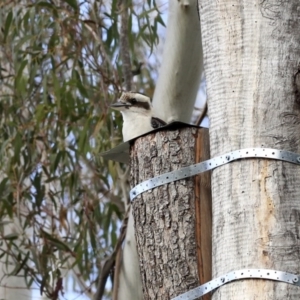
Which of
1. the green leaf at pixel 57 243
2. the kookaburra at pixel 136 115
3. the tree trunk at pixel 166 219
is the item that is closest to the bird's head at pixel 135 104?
the kookaburra at pixel 136 115

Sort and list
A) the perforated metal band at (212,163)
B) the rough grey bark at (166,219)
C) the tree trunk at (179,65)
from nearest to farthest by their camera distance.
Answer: the perforated metal band at (212,163), the rough grey bark at (166,219), the tree trunk at (179,65)

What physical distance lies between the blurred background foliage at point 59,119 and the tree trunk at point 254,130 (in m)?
2.31

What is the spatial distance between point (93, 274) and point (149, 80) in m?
1.57

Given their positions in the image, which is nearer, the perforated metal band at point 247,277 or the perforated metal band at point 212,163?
the perforated metal band at point 247,277

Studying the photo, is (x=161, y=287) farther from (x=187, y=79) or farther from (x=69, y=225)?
(x=69, y=225)

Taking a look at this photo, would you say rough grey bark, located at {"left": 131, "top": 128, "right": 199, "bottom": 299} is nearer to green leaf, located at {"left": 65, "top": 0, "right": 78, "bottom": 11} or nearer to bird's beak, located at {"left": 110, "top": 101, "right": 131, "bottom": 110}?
bird's beak, located at {"left": 110, "top": 101, "right": 131, "bottom": 110}

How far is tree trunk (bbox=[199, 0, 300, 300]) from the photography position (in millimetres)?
2193

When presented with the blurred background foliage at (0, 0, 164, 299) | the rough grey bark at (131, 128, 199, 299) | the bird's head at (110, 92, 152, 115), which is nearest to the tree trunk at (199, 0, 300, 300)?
the rough grey bark at (131, 128, 199, 299)

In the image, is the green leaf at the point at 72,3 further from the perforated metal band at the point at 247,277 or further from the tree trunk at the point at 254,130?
the perforated metal band at the point at 247,277

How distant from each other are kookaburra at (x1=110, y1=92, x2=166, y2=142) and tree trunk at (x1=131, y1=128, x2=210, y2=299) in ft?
4.60

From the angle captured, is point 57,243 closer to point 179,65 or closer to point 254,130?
point 179,65

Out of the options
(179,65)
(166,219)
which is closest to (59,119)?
(179,65)

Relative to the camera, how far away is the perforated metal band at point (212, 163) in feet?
7.41

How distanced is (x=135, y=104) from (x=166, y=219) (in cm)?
177
